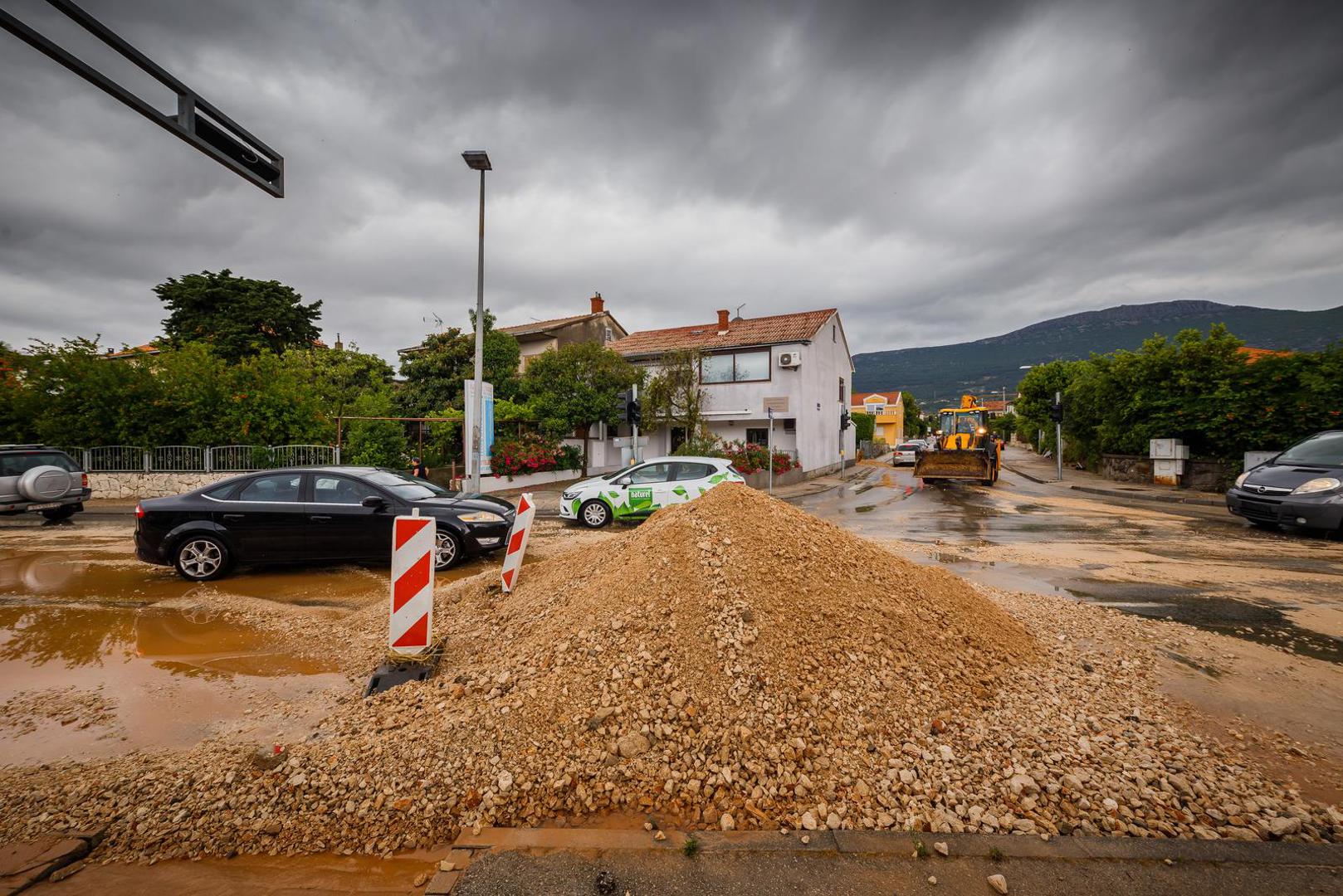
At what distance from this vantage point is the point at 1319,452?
986 cm

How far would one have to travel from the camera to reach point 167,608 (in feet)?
18.6

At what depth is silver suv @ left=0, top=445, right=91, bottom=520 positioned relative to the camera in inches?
430

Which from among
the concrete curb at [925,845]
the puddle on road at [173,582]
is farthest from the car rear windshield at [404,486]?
the concrete curb at [925,845]

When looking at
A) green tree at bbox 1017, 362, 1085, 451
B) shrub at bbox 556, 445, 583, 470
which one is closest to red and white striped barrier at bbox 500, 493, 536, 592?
shrub at bbox 556, 445, 583, 470

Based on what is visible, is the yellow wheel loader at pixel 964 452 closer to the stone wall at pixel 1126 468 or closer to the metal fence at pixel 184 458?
the stone wall at pixel 1126 468

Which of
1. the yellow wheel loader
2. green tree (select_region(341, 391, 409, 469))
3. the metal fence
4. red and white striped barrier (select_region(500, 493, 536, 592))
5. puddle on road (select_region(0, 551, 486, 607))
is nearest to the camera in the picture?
red and white striped barrier (select_region(500, 493, 536, 592))

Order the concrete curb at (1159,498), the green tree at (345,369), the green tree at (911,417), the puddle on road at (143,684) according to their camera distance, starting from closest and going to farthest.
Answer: the puddle on road at (143,684) → the concrete curb at (1159,498) → the green tree at (345,369) → the green tree at (911,417)

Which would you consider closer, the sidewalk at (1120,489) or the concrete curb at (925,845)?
the concrete curb at (925,845)

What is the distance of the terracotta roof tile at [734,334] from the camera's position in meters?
24.0

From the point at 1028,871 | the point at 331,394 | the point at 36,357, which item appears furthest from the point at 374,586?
the point at 331,394

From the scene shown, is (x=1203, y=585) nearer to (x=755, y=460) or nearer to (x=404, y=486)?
(x=404, y=486)

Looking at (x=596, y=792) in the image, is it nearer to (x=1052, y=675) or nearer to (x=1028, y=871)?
(x=1028, y=871)

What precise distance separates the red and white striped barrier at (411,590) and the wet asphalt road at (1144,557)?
6.20 m

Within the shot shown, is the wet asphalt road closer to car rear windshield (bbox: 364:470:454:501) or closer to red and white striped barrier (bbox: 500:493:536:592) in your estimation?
red and white striped barrier (bbox: 500:493:536:592)
